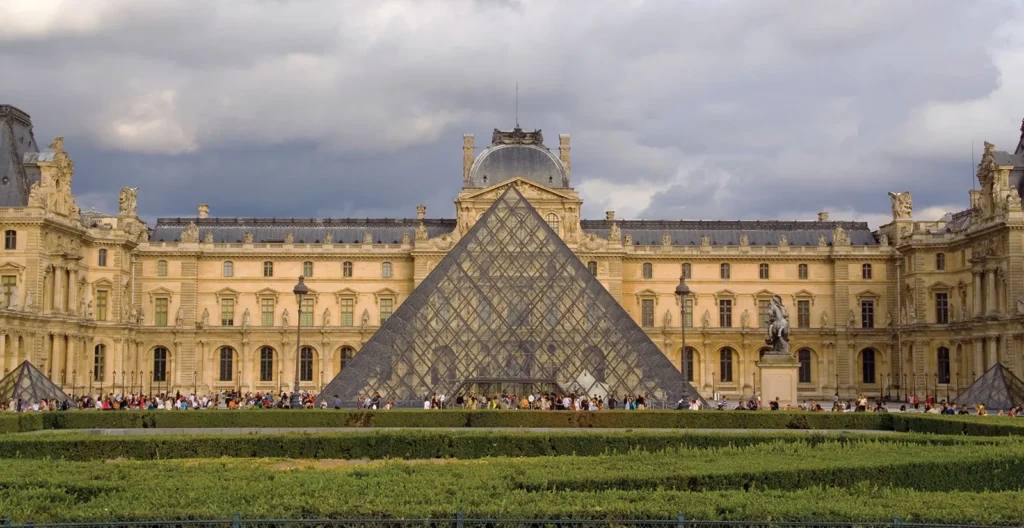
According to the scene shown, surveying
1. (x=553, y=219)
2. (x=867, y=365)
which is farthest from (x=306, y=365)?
(x=867, y=365)

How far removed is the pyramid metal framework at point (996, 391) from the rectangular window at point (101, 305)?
37.8 meters

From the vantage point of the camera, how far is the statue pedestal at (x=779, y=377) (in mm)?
30812

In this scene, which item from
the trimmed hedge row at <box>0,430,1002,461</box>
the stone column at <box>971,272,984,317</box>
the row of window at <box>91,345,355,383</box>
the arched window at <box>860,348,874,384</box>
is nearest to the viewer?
the trimmed hedge row at <box>0,430,1002,461</box>

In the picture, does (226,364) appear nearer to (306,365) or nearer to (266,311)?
(266,311)

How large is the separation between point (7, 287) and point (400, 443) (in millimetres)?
30822

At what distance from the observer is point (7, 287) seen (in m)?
45.5

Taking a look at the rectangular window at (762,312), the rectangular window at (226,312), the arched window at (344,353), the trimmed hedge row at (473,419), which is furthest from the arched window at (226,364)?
the trimmed hedge row at (473,419)

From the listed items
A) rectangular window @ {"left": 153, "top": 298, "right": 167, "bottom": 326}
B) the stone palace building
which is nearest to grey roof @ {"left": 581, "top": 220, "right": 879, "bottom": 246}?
the stone palace building

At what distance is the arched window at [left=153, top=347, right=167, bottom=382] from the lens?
5912 centimetres

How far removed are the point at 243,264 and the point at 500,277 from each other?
28510 mm

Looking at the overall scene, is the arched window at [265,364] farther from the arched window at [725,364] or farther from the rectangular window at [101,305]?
the arched window at [725,364]

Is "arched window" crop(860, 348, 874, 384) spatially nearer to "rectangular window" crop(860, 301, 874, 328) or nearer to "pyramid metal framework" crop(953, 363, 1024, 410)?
"rectangular window" crop(860, 301, 874, 328)

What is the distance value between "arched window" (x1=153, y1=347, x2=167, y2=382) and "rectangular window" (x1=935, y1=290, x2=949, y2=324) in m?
38.1

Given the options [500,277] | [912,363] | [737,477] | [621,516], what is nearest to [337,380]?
[500,277]
